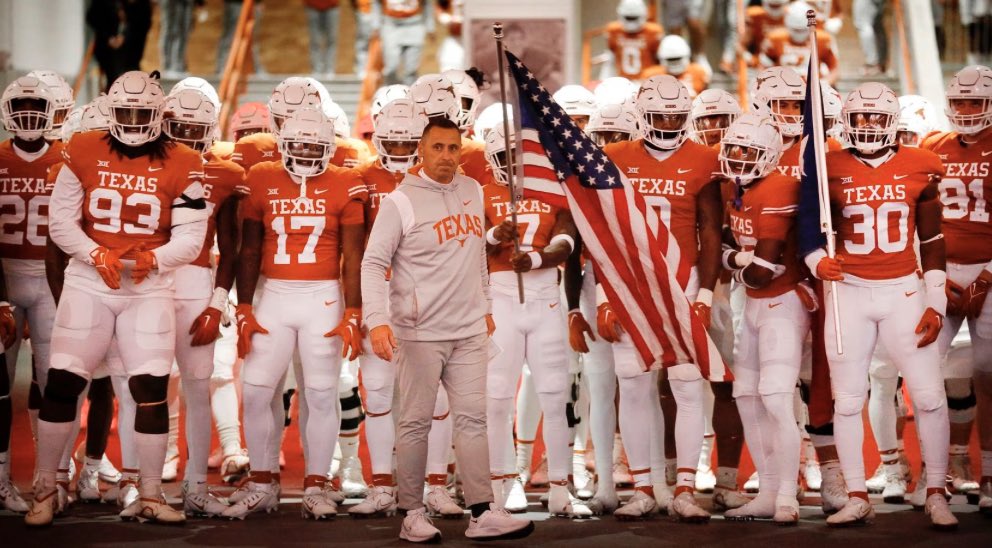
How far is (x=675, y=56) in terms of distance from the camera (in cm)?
1236

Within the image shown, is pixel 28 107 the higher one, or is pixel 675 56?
pixel 675 56

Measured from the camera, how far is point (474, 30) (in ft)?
40.7

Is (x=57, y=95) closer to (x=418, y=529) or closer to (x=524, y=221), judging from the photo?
(x=524, y=221)

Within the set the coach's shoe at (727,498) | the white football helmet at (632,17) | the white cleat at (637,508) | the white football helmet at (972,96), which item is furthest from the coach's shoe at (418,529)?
the white football helmet at (632,17)

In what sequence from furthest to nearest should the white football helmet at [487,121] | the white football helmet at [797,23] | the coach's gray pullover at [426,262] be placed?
1. the white football helmet at [797,23]
2. the white football helmet at [487,121]
3. the coach's gray pullover at [426,262]

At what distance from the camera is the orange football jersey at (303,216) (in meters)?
7.30

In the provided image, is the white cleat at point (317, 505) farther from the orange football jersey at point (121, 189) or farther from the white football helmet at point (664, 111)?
the white football helmet at point (664, 111)

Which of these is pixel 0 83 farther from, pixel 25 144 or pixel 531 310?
pixel 531 310

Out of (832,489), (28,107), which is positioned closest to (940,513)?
(832,489)

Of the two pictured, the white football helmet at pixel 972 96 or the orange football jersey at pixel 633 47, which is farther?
the orange football jersey at pixel 633 47

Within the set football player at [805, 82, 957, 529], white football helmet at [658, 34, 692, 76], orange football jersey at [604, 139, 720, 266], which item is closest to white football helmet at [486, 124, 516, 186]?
orange football jersey at [604, 139, 720, 266]

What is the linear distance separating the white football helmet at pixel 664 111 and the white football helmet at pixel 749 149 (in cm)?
26

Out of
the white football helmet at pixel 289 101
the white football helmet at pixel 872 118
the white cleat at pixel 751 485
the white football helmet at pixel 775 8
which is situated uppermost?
the white football helmet at pixel 775 8

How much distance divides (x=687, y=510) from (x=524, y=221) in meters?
1.61
